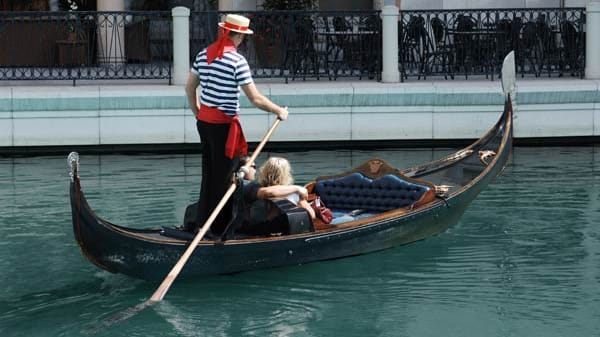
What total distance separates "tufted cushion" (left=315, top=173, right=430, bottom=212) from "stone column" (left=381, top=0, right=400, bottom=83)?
5247mm

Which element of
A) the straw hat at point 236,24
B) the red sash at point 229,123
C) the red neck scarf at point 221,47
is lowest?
the red sash at point 229,123

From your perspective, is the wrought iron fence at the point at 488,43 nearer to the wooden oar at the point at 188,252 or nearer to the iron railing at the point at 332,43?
the iron railing at the point at 332,43

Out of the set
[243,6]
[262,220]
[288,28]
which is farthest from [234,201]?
[243,6]

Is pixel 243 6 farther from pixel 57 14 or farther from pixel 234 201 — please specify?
pixel 234 201

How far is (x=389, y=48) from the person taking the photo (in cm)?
1477

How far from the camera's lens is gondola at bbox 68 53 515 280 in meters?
7.95

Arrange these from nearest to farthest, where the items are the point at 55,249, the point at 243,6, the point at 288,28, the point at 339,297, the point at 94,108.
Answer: the point at 339,297, the point at 55,249, the point at 94,108, the point at 288,28, the point at 243,6

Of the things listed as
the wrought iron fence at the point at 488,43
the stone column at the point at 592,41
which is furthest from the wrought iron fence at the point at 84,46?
the stone column at the point at 592,41

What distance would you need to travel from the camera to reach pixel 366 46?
15094 millimetres

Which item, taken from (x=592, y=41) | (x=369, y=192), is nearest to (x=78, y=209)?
(x=369, y=192)

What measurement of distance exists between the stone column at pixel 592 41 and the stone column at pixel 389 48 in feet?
7.03

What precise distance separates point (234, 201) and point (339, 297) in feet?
2.94

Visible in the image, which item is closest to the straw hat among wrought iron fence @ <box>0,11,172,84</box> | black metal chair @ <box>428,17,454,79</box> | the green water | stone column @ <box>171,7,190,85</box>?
the green water

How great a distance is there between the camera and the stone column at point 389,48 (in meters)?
14.6
